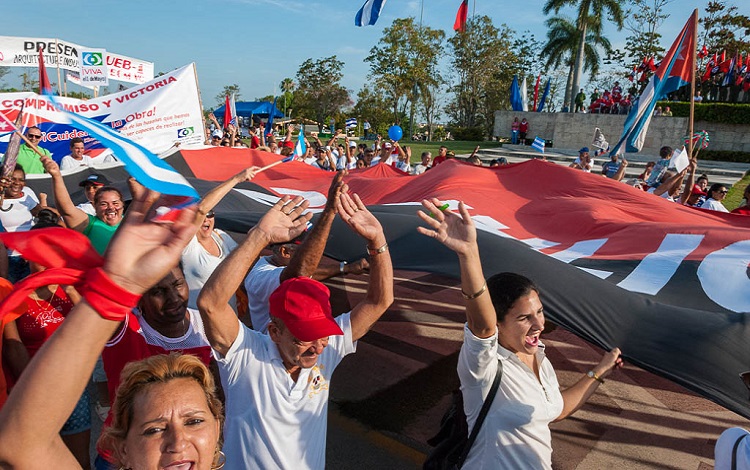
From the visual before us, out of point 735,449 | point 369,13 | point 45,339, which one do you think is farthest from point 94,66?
point 735,449

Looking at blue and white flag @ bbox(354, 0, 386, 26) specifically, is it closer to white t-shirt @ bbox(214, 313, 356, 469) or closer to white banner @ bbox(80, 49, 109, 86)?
white banner @ bbox(80, 49, 109, 86)

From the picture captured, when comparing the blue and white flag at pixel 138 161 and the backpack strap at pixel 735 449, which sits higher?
the blue and white flag at pixel 138 161

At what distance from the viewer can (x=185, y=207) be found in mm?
1149

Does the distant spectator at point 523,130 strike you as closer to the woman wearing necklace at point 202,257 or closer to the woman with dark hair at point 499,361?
the woman wearing necklace at point 202,257

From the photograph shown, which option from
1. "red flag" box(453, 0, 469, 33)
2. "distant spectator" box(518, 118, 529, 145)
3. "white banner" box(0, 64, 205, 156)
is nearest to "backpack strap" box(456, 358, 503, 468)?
"white banner" box(0, 64, 205, 156)

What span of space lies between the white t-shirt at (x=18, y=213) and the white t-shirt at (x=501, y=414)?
15.1ft

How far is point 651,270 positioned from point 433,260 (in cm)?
142

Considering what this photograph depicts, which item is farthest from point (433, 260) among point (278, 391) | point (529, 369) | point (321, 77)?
point (321, 77)

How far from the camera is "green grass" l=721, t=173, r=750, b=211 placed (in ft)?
44.7

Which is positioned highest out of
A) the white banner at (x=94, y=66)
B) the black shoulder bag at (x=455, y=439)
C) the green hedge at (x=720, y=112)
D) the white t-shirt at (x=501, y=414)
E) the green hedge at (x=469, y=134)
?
the green hedge at (x=720, y=112)

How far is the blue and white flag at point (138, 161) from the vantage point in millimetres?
1091

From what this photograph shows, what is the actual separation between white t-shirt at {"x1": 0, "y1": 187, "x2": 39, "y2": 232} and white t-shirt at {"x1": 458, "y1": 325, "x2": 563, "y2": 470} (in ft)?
15.1

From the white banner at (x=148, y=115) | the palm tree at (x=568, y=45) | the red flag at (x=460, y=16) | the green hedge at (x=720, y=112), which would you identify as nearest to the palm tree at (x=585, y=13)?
the palm tree at (x=568, y=45)

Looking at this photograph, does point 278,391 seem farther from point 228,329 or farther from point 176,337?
point 176,337
